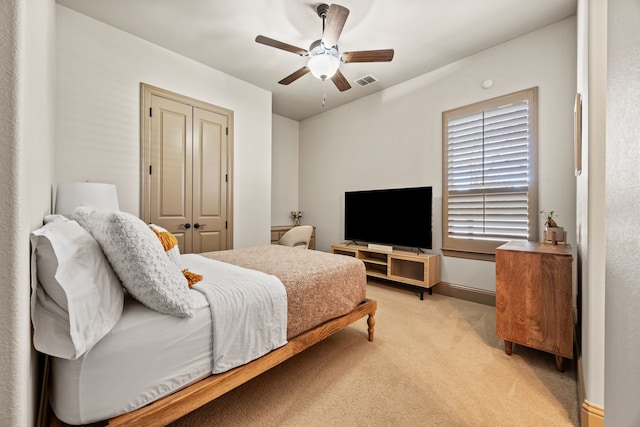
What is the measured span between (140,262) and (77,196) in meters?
→ 1.84

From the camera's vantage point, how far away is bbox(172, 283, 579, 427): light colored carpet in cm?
141

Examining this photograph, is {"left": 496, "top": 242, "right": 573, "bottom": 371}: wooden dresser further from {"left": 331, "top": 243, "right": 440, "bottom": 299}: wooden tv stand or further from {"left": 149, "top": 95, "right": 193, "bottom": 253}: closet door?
{"left": 149, "top": 95, "right": 193, "bottom": 253}: closet door

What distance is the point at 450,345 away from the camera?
2201 millimetres

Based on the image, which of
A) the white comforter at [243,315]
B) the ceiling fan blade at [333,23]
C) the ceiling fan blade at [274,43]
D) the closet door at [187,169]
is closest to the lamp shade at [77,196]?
the closet door at [187,169]

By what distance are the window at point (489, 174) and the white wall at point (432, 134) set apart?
0.10 meters

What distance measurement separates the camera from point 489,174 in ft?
10.1

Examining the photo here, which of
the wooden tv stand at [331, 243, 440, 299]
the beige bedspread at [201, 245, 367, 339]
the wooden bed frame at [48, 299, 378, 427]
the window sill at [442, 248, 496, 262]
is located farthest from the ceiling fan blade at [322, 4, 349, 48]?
the window sill at [442, 248, 496, 262]

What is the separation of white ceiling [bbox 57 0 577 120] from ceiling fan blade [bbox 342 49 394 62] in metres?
0.42

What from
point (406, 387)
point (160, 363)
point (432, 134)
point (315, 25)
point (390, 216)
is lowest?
point (406, 387)

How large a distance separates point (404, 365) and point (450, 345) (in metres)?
0.56

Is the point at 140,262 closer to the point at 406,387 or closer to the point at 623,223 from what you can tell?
the point at 623,223

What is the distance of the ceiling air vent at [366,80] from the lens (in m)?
3.74

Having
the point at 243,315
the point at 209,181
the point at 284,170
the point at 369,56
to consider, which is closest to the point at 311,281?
the point at 243,315

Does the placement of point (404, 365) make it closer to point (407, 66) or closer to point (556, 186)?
point (556, 186)
